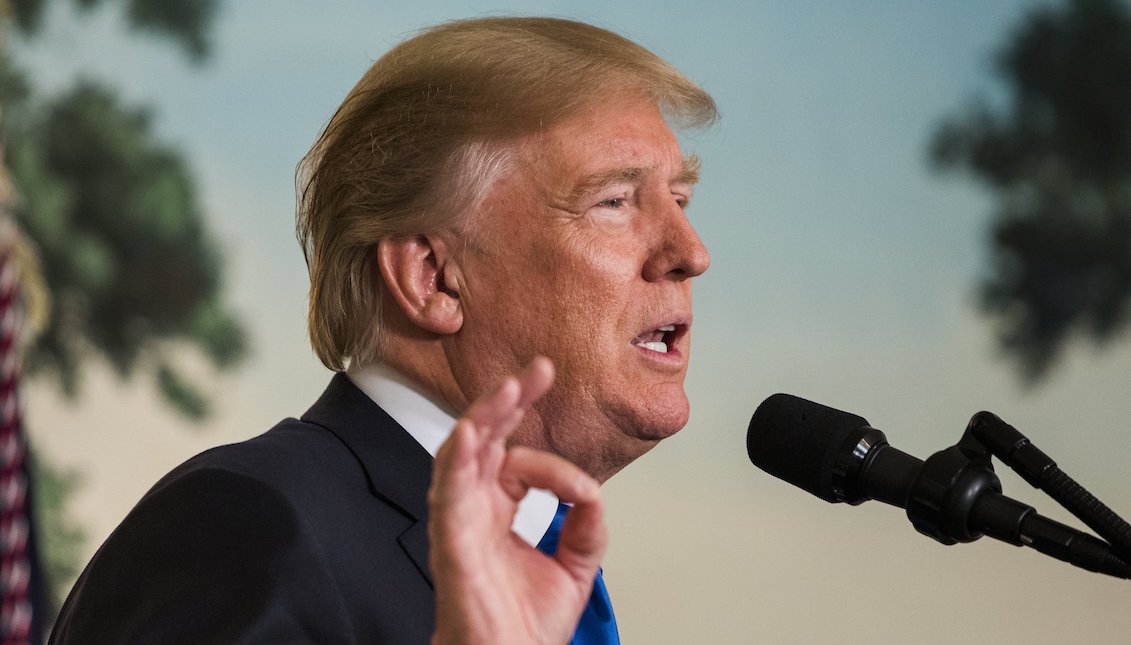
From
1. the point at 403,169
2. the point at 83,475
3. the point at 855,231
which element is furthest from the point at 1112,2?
the point at 83,475

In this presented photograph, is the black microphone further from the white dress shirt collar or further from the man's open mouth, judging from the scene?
the white dress shirt collar

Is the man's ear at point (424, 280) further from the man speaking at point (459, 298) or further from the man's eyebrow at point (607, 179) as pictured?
the man's eyebrow at point (607, 179)

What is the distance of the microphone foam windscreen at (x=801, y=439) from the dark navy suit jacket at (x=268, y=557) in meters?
0.39

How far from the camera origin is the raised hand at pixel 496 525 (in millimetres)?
870

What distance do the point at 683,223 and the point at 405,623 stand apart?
61 centimetres

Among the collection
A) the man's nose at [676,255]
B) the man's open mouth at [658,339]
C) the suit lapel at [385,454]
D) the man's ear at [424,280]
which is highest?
the man's nose at [676,255]

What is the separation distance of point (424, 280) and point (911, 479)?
707mm

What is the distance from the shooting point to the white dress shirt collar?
1509 mm

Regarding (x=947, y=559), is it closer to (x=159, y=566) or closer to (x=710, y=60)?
(x=710, y=60)

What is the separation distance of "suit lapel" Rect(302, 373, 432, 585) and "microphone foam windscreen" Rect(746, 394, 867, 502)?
0.38m

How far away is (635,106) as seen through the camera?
162cm


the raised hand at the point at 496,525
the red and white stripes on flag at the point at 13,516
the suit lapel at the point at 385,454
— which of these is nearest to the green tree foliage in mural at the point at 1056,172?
the suit lapel at the point at 385,454

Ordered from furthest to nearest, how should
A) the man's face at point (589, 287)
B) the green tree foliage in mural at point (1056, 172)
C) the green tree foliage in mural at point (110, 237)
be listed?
the green tree foliage in mural at point (110, 237)
the green tree foliage in mural at point (1056, 172)
the man's face at point (589, 287)

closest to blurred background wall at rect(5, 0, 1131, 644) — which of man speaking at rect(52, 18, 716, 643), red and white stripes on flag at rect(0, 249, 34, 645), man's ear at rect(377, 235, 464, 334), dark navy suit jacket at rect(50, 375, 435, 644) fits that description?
red and white stripes on flag at rect(0, 249, 34, 645)
